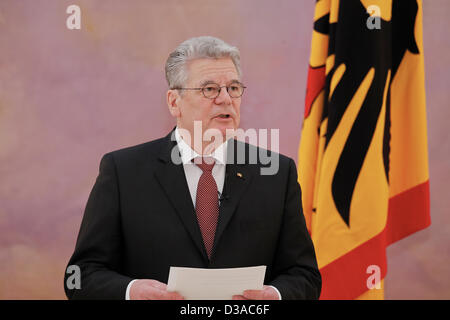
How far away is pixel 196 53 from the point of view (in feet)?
6.54

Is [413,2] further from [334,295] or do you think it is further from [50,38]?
[50,38]

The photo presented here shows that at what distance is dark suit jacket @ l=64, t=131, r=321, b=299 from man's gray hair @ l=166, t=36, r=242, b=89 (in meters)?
0.31

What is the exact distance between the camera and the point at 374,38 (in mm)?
2920

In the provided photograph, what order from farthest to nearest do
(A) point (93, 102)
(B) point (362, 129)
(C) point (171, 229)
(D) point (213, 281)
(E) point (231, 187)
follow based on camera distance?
(A) point (93, 102)
(B) point (362, 129)
(E) point (231, 187)
(C) point (171, 229)
(D) point (213, 281)

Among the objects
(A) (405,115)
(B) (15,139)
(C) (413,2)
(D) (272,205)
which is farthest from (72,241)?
(C) (413,2)

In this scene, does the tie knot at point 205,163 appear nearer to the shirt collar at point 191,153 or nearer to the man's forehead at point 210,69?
the shirt collar at point 191,153

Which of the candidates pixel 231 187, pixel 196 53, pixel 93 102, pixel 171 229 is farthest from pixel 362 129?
pixel 93 102

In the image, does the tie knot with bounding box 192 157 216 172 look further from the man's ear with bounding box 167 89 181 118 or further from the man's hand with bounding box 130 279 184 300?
the man's hand with bounding box 130 279 184 300

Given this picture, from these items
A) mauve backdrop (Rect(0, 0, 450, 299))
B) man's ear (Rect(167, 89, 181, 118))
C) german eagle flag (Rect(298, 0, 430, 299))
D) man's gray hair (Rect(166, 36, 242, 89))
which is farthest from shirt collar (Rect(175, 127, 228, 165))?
mauve backdrop (Rect(0, 0, 450, 299))

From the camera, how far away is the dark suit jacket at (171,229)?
6.18 ft

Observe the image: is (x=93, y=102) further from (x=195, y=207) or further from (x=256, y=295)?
(x=256, y=295)

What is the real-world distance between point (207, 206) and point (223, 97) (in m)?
0.44

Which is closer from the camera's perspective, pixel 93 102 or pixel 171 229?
pixel 171 229

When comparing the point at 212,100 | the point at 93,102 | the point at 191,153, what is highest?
the point at 93,102
